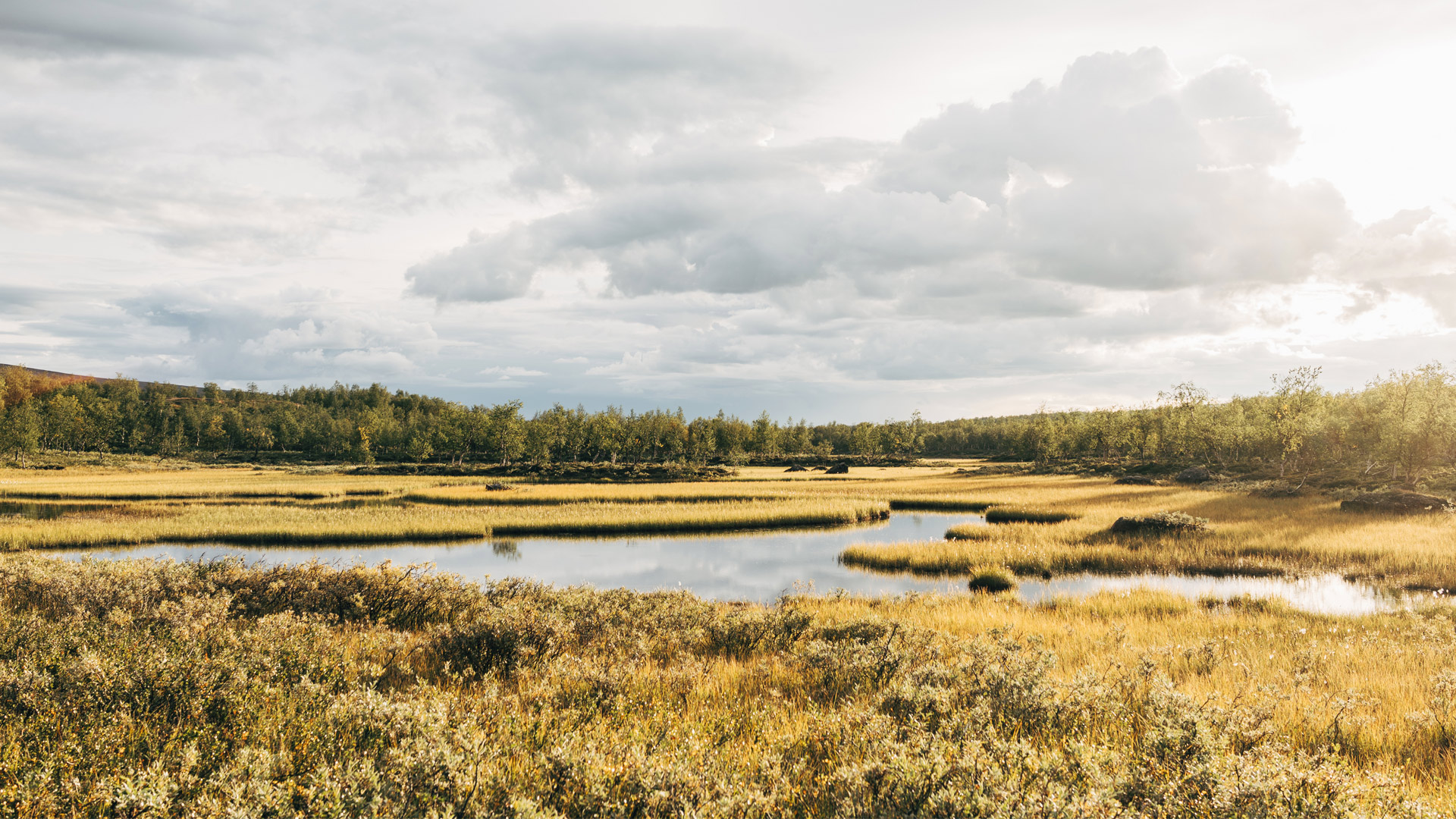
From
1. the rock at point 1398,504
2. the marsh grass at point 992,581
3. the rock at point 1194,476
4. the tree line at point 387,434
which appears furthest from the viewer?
the tree line at point 387,434

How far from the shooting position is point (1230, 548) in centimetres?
2633

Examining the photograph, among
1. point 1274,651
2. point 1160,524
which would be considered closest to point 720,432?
point 1160,524

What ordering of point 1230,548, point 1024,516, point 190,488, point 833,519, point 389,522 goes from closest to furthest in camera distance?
point 1230,548, point 389,522, point 1024,516, point 833,519, point 190,488

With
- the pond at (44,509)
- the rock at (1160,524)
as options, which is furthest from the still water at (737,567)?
the pond at (44,509)

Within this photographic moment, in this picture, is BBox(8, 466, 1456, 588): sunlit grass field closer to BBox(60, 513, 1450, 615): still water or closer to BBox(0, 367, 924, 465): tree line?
BBox(60, 513, 1450, 615): still water

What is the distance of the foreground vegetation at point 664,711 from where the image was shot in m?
4.92

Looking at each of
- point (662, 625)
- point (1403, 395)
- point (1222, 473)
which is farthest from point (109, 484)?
point (1403, 395)

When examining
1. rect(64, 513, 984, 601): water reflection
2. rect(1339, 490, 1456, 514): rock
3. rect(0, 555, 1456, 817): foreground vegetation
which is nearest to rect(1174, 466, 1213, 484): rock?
rect(1339, 490, 1456, 514): rock

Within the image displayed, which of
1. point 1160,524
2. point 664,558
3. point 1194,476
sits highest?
point 1160,524

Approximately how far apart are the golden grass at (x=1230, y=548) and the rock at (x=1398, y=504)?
0.99 metres

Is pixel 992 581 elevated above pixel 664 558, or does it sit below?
above

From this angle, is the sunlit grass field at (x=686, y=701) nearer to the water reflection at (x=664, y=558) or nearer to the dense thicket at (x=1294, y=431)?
the water reflection at (x=664, y=558)

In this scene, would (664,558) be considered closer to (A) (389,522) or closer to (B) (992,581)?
(B) (992,581)

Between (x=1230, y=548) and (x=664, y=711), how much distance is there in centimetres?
2854
